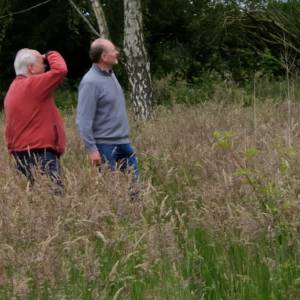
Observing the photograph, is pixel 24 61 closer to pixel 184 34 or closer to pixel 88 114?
pixel 88 114

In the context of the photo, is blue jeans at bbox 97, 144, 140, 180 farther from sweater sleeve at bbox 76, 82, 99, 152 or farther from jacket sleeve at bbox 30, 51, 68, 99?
jacket sleeve at bbox 30, 51, 68, 99

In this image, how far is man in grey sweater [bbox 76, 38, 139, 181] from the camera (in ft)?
21.2

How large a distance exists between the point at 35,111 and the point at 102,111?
647 millimetres

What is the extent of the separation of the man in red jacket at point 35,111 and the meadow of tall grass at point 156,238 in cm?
124

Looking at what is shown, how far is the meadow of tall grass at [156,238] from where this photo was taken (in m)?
3.55

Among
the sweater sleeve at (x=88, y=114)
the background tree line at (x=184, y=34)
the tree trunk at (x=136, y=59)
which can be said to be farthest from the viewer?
the background tree line at (x=184, y=34)

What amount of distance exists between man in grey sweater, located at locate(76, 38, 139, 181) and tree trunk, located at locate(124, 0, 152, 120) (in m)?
6.30

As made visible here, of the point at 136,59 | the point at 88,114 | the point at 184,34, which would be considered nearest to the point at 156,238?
the point at 88,114

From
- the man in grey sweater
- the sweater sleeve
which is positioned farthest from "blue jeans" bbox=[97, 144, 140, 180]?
the sweater sleeve

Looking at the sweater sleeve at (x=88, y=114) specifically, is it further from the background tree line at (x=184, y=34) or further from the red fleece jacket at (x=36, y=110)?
the background tree line at (x=184, y=34)

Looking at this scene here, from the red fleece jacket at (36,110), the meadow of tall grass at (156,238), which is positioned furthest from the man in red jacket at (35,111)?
the meadow of tall grass at (156,238)

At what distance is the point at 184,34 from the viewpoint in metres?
24.1

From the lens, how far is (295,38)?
59.3ft

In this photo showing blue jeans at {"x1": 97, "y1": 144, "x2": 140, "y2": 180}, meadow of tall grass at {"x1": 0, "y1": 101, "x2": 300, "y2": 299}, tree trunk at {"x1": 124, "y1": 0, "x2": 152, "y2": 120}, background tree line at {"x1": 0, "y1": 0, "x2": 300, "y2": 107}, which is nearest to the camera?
meadow of tall grass at {"x1": 0, "y1": 101, "x2": 300, "y2": 299}
